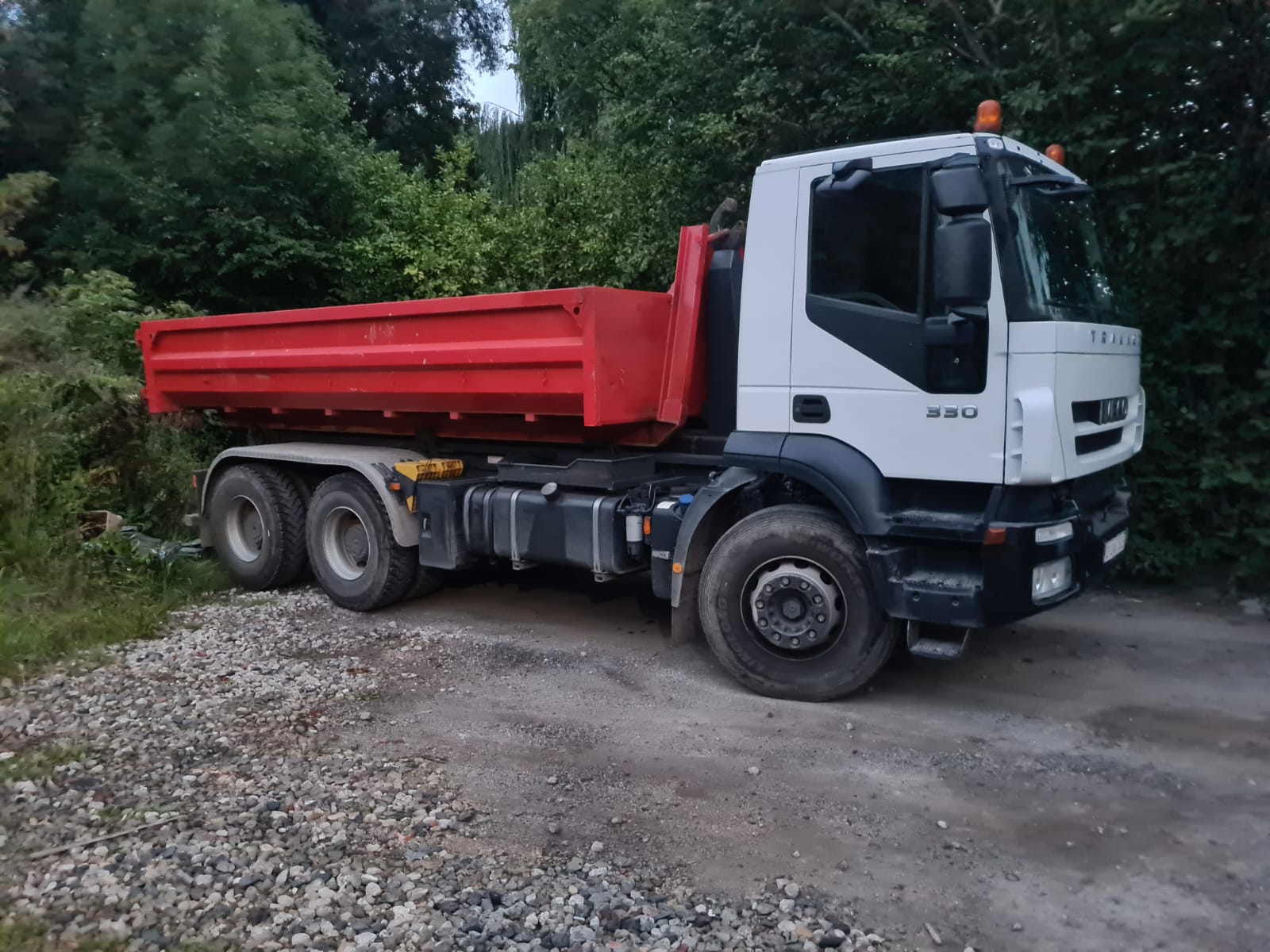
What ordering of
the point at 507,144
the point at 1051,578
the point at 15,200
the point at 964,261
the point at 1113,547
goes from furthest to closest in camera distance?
the point at 507,144 < the point at 15,200 < the point at 1113,547 < the point at 1051,578 < the point at 964,261

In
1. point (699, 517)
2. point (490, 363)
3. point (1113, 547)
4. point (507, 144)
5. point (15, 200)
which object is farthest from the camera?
point (507, 144)

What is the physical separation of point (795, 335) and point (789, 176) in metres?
0.79

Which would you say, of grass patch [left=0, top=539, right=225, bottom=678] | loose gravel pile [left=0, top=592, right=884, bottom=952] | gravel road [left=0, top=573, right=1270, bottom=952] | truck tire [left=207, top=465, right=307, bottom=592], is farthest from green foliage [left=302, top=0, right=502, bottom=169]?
loose gravel pile [left=0, top=592, right=884, bottom=952]

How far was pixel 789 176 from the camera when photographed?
498cm

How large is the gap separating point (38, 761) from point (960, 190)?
15.6ft

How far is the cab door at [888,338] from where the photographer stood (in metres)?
4.51

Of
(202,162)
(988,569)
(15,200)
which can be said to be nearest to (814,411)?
(988,569)

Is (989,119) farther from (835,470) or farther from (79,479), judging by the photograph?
(79,479)

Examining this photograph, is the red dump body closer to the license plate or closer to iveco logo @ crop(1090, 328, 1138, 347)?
iveco logo @ crop(1090, 328, 1138, 347)

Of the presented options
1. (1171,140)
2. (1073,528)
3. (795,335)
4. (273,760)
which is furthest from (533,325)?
(1171,140)

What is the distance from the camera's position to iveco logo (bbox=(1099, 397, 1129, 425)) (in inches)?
191

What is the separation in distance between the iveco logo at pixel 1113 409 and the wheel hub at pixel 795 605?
5.06ft

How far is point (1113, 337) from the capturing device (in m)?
5.00

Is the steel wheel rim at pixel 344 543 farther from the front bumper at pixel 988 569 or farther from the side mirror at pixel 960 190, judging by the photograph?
the side mirror at pixel 960 190
